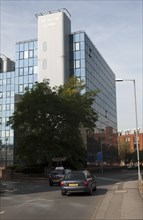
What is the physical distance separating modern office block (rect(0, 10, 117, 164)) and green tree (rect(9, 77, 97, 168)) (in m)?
23.7

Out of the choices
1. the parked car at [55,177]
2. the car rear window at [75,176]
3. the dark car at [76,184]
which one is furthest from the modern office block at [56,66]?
the dark car at [76,184]

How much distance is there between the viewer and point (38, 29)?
81375mm

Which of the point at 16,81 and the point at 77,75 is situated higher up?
the point at 16,81

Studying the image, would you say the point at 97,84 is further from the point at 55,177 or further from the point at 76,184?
the point at 76,184

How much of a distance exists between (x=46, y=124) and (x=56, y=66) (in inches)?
1128

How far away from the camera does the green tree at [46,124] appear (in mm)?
50188

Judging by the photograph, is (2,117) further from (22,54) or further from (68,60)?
(68,60)

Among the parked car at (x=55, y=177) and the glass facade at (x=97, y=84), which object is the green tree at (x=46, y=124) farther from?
the glass facade at (x=97, y=84)

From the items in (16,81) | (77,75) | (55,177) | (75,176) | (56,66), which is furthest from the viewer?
(16,81)

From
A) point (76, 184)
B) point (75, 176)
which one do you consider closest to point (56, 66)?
point (75, 176)

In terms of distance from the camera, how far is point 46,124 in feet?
168

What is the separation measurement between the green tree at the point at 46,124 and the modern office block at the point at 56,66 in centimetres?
2375

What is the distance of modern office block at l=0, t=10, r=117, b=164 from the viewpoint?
7825cm

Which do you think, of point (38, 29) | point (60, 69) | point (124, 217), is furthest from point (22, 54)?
point (124, 217)
